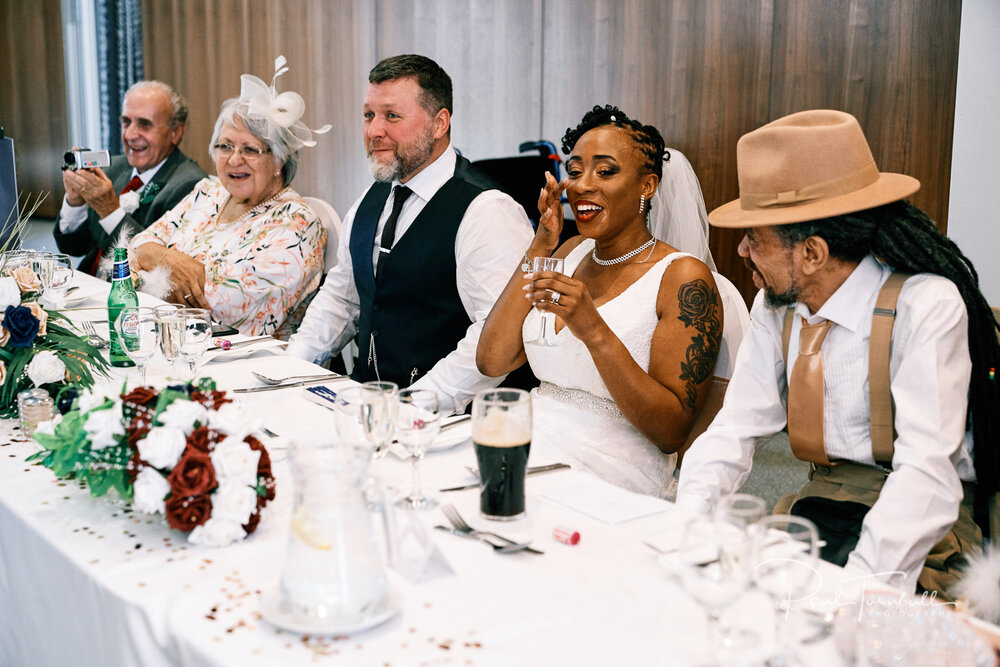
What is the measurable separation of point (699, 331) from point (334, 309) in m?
1.55

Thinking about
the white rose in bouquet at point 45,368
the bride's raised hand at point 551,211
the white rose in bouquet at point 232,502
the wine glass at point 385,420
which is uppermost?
the bride's raised hand at point 551,211

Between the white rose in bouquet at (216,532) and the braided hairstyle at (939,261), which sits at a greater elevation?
the braided hairstyle at (939,261)

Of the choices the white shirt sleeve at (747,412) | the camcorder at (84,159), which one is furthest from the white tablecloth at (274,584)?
the camcorder at (84,159)

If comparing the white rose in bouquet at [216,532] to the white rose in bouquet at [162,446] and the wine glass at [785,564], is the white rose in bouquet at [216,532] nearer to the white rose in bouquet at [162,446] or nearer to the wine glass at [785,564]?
the white rose in bouquet at [162,446]

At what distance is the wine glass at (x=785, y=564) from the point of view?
976 mm

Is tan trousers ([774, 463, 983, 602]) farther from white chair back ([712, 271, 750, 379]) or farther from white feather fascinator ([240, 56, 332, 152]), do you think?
white feather fascinator ([240, 56, 332, 152])

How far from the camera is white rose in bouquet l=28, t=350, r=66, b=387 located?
6.00 ft

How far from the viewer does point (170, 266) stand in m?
3.58

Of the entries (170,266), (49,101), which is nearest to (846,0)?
(170,266)

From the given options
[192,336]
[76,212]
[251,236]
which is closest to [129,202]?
[76,212]

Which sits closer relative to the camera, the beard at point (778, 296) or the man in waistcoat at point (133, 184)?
the beard at point (778, 296)

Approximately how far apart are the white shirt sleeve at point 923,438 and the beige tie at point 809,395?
163mm

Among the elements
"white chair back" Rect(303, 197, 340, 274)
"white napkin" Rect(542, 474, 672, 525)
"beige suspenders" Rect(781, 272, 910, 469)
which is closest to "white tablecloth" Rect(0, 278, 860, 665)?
"white napkin" Rect(542, 474, 672, 525)

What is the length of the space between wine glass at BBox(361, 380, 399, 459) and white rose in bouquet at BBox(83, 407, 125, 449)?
0.36 metres
